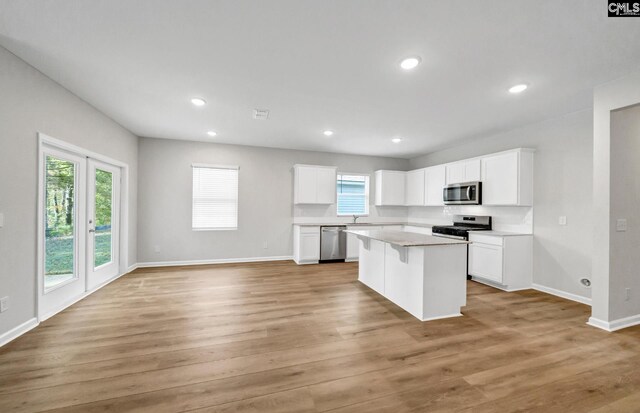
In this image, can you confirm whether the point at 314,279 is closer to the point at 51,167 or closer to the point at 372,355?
the point at 372,355

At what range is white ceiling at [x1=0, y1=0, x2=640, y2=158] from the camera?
185 centimetres

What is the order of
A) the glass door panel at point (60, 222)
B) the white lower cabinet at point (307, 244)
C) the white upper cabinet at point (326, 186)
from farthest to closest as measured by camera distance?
the white upper cabinet at point (326, 186)
the white lower cabinet at point (307, 244)
the glass door panel at point (60, 222)

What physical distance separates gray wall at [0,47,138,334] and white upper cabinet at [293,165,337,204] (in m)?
3.83

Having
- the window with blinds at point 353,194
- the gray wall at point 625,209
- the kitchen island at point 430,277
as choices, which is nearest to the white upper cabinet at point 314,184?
the window with blinds at point 353,194

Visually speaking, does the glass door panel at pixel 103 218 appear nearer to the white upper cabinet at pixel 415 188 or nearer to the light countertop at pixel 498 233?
the light countertop at pixel 498 233

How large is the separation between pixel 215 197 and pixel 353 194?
3.28 metres

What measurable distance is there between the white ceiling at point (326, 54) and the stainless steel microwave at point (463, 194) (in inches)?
48.2

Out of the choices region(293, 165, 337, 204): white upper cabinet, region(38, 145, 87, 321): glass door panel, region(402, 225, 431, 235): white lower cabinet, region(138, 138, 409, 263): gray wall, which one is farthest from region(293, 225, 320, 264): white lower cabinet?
region(38, 145, 87, 321): glass door panel

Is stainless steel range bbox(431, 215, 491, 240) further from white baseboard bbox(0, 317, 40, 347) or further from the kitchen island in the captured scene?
white baseboard bbox(0, 317, 40, 347)

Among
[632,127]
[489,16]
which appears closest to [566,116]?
[632,127]

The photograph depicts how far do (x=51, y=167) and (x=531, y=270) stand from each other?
6.63 metres

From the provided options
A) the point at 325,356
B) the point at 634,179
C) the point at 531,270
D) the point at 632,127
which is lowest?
the point at 325,356

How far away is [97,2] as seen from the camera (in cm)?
179

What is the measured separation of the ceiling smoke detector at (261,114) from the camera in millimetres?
3738
